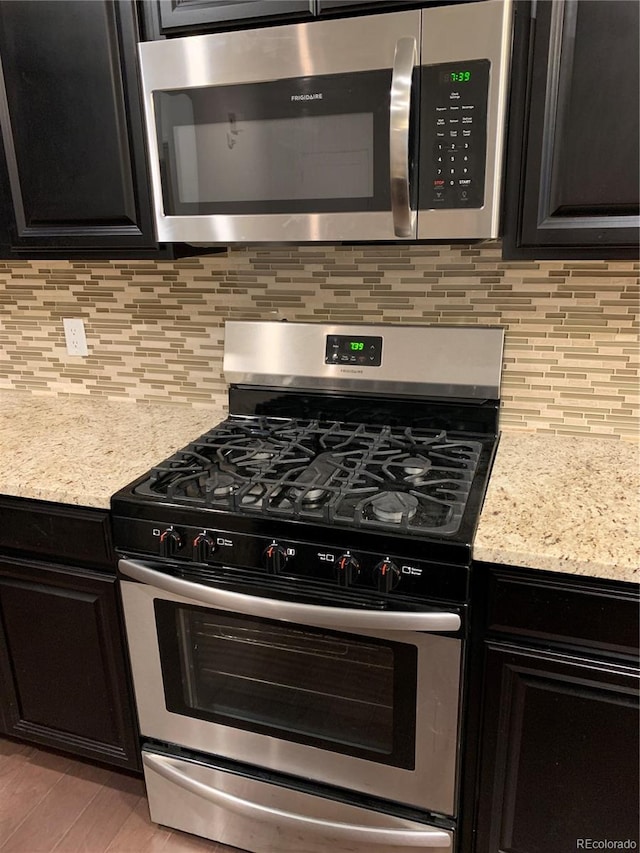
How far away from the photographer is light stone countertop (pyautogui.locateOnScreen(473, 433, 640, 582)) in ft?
3.59

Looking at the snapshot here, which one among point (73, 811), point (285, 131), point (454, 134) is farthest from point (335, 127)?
point (73, 811)

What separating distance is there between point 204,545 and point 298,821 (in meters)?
0.67

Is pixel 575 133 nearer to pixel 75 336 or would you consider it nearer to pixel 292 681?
pixel 292 681

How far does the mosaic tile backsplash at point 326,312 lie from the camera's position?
1528 mm

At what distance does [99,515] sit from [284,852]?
35.1 inches

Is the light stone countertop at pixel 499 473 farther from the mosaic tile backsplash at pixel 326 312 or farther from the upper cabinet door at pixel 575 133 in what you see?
the upper cabinet door at pixel 575 133

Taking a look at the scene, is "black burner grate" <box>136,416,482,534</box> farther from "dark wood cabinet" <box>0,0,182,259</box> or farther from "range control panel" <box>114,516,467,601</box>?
"dark wood cabinet" <box>0,0,182,259</box>

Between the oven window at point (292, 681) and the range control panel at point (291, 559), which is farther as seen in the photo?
the oven window at point (292, 681)

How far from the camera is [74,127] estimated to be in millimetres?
1490

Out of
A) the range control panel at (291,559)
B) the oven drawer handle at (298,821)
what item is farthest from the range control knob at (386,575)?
the oven drawer handle at (298,821)

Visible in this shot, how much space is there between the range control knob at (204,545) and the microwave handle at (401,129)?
74 cm

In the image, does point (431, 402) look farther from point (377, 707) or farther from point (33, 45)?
point (33, 45)

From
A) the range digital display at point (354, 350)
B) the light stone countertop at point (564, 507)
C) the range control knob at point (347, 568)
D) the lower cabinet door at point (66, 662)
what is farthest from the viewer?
the range digital display at point (354, 350)

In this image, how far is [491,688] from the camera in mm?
1221
